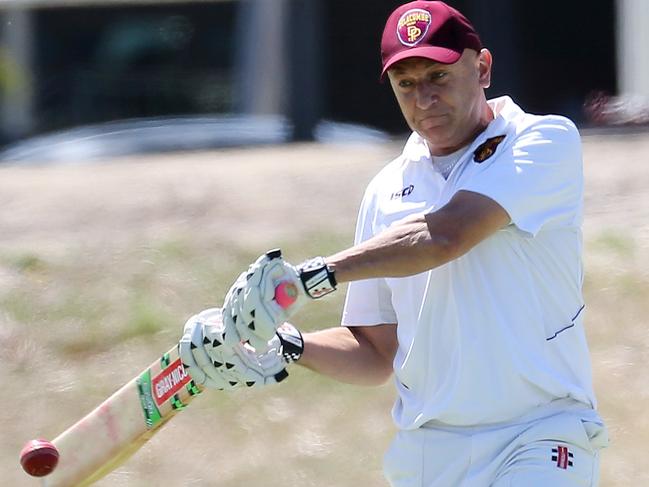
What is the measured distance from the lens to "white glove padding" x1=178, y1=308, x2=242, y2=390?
356cm

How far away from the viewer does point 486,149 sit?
11.6 ft

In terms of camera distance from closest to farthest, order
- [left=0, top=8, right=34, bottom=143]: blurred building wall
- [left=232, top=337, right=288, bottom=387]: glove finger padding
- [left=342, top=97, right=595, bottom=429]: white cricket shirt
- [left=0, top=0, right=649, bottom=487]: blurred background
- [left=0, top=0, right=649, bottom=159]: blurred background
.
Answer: [left=342, top=97, right=595, bottom=429]: white cricket shirt, [left=232, top=337, right=288, bottom=387]: glove finger padding, [left=0, top=0, right=649, bottom=487]: blurred background, [left=0, top=0, right=649, bottom=159]: blurred background, [left=0, top=8, right=34, bottom=143]: blurred building wall

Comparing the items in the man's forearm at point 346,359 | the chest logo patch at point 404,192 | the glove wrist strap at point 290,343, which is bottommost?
the man's forearm at point 346,359

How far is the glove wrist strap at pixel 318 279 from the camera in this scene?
341 cm

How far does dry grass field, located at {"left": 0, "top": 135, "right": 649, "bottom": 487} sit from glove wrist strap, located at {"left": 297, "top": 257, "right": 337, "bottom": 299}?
3.29m

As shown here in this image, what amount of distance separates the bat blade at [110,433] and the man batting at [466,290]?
1.06 ft

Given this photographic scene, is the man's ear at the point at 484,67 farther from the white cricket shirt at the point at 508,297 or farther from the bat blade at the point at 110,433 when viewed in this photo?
the bat blade at the point at 110,433

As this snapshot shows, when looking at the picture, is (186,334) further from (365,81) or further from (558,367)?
(365,81)

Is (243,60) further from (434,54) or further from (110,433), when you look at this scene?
(434,54)

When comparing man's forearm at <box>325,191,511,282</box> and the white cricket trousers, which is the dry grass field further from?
man's forearm at <box>325,191,511,282</box>

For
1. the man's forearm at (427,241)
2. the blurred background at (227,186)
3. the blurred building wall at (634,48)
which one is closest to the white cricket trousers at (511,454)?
the man's forearm at (427,241)

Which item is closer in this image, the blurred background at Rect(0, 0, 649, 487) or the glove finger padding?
the glove finger padding

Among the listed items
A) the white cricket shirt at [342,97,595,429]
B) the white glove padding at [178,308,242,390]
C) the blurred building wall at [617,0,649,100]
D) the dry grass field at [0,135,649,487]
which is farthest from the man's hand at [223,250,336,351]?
the blurred building wall at [617,0,649,100]

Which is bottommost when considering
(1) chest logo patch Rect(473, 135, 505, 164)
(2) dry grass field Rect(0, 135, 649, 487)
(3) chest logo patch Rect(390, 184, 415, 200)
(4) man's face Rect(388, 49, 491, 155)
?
(2) dry grass field Rect(0, 135, 649, 487)
